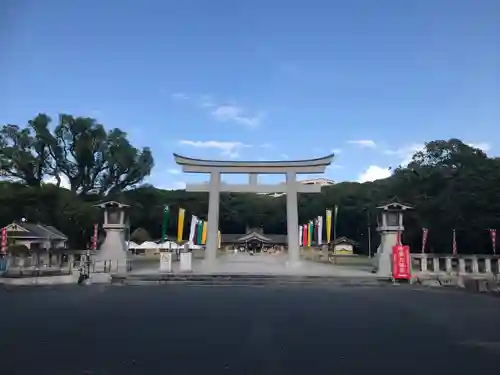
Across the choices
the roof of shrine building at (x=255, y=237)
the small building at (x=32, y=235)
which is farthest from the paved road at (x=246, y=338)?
the roof of shrine building at (x=255, y=237)

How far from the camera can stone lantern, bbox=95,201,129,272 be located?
998 inches

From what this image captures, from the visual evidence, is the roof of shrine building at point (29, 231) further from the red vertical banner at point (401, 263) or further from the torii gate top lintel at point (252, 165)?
the red vertical banner at point (401, 263)

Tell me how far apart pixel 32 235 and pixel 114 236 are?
34.2 ft

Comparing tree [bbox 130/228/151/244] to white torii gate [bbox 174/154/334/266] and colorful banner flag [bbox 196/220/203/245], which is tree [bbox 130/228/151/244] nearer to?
colorful banner flag [bbox 196/220/203/245]

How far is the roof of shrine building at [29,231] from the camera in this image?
32.7 m

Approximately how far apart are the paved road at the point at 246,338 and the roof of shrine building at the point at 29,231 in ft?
76.2

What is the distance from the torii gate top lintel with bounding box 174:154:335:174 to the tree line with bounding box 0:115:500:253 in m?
6.76

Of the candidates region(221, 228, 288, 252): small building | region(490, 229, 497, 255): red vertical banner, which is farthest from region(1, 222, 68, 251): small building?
region(221, 228, 288, 252): small building

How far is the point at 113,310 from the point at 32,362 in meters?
5.08

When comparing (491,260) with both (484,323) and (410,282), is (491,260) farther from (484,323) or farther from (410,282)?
(484,323)

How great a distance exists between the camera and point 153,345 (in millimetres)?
6254

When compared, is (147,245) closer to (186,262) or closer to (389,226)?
(186,262)

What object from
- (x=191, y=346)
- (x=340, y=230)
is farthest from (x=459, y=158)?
(x=340, y=230)

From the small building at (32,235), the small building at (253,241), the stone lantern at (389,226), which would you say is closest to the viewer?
the stone lantern at (389,226)
